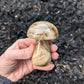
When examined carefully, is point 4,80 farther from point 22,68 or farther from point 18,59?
point 18,59

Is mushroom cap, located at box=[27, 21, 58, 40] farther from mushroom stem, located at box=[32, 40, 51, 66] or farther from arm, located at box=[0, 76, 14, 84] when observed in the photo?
arm, located at box=[0, 76, 14, 84]

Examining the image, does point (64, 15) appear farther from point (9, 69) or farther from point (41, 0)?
point (9, 69)

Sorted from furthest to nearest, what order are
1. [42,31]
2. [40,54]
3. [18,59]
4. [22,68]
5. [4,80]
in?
1. [22,68]
2. [4,80]
3. [18,59]
4. [40,54]
5. [42,31]

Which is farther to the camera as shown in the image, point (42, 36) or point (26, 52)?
point (26, 52)

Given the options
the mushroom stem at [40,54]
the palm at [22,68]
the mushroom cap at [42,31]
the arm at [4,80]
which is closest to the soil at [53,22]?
the palm at [22,68]

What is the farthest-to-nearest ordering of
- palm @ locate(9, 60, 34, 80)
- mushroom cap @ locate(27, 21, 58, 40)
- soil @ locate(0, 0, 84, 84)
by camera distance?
1. soil @ locate(0, 0, 84, 84)
2. palm @ locate(9, 60, 34, 80)
3. mushroom cap @ locate(27, 21, 58, 40)

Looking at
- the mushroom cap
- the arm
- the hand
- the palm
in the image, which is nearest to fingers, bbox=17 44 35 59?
the hand

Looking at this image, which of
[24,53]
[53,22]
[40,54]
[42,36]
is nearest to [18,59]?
[24,53]

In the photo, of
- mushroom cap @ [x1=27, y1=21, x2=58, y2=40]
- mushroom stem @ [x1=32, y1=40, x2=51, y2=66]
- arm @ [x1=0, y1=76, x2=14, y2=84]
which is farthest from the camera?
arm @ [x1=0, y1=76, x2=14, y2=84]
